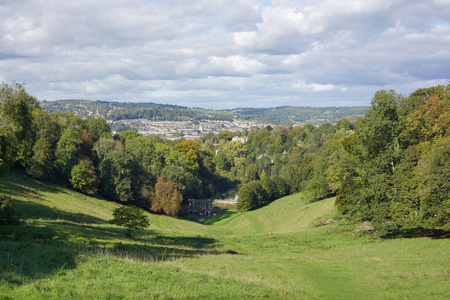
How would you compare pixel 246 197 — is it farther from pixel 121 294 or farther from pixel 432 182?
pixel 121 294

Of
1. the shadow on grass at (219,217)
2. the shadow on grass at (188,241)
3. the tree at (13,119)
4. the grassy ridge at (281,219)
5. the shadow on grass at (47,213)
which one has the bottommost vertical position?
the shadow on grass at (219,217)

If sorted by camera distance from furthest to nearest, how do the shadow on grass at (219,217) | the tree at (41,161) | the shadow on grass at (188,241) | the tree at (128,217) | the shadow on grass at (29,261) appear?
the shadow on grass at (219,217) → the tree at (41,161) → the shadow on grass at (188,241) → the tree at (128,217) → the shadow on grass at (29,261)

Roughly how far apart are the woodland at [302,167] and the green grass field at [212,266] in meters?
3.37

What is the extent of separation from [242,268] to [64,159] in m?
46.1

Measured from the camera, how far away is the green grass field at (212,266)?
1255 cm

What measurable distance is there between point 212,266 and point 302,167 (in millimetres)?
79821

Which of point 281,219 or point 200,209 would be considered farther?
point 200,209

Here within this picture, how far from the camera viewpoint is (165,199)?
64.7 m

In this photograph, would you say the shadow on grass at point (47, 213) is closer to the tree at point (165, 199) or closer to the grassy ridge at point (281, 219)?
the tree at point (165, 199)

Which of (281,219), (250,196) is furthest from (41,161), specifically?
(250,196)

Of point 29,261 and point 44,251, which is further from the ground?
point 29,261

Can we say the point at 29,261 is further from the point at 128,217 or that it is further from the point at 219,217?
the point at 219,217

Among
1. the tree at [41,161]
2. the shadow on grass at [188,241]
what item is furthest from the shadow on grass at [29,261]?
the tree at [41,161]

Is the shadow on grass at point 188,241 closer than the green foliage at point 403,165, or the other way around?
the green foliage at point 403,165
